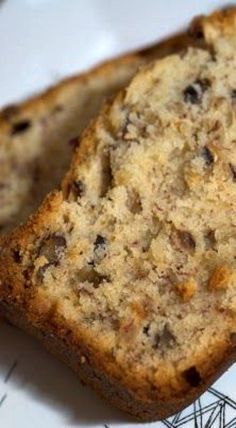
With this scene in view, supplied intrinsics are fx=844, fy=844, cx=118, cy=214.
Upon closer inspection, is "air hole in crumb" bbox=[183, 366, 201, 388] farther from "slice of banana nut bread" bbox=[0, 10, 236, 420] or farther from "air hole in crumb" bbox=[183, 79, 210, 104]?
"air hole in crumb" bbox=[183, 79, 210, 104]

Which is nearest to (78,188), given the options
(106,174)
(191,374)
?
(106,174)

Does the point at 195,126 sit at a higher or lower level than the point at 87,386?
higher

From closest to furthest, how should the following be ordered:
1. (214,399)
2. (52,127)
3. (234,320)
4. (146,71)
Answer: (234,320) → (214,399) → (146,71) → (52,127)

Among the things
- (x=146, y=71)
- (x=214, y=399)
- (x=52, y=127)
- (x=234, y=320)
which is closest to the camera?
(x=234, y=320)

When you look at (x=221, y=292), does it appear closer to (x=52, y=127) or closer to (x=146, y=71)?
(x=146, y=71)

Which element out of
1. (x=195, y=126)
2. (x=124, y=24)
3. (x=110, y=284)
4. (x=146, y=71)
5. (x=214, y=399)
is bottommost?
(x=214, y=399)

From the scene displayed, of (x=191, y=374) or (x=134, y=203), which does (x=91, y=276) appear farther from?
(x=191, y=374)

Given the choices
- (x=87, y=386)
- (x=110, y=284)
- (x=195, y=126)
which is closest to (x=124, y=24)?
(x=195, y=126)
